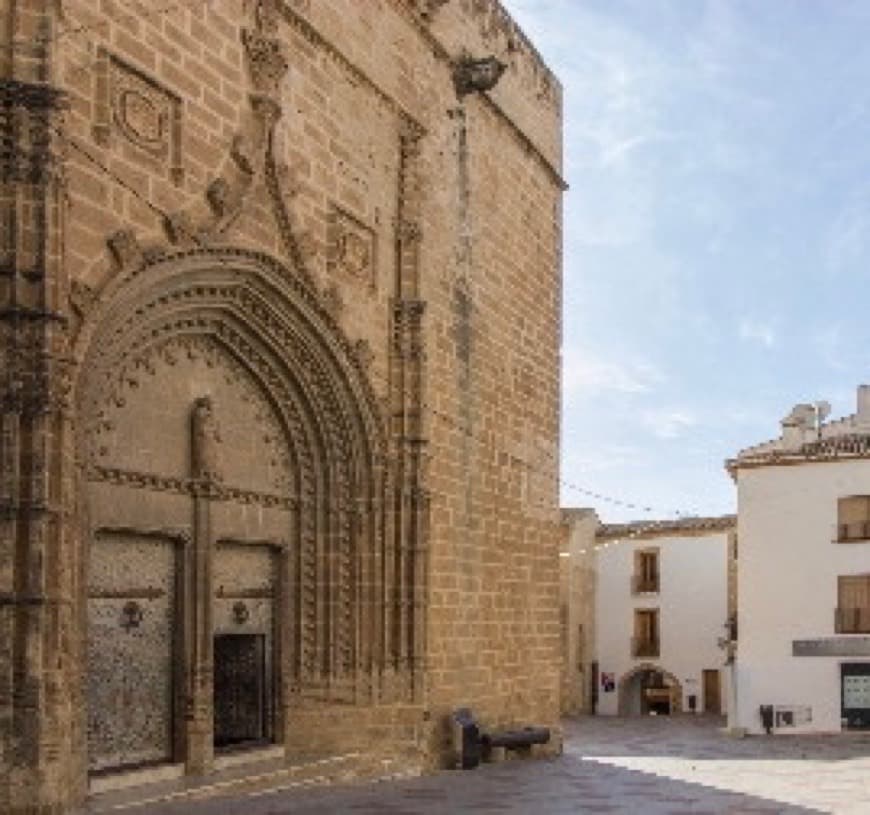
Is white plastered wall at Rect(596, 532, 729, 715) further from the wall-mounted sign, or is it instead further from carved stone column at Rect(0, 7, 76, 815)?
carved stone column at Rect(0, 7, 76, 815)

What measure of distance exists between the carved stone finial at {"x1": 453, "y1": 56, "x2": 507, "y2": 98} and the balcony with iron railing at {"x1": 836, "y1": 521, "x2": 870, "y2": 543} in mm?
16303

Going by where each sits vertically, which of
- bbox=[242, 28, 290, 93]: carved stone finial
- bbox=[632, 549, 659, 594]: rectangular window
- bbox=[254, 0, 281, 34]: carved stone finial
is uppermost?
bbox=[254, 0, 281, 34]: carved stone finial

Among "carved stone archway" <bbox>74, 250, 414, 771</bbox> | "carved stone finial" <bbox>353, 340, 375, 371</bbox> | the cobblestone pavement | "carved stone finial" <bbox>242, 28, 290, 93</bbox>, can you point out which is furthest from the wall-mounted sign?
"carved stone finial" <bbox>242, 28, 290, 93</bbox>

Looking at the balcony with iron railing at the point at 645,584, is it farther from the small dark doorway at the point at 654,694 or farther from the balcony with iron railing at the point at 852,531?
the balcony with iron railing at the point at 852,531

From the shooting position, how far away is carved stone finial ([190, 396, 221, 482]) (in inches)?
328

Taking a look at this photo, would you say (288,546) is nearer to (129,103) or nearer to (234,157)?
(234,157)

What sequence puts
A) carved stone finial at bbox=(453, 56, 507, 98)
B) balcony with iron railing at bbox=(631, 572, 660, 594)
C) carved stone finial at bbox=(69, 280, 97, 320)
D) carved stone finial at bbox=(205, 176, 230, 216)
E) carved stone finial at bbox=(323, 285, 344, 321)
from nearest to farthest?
carved stone finial at bbox=(69, 280, 97, 320) < carved stone finial at bbox=(205, 176, 230, 216) < carved stone finial at bbox=(323, 285, 344, 321) < carved stone finial at bbox=(453, 56, 507, 98) < balcony with iron railing at bbox=(631, 572, 660, 594)

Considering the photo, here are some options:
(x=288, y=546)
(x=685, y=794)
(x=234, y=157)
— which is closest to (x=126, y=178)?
(x=234, y=157)

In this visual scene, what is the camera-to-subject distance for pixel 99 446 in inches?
295

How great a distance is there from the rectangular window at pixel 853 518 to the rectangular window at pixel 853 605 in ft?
2.42

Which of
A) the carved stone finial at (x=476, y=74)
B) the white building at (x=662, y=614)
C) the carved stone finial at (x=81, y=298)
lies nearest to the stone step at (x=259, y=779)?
the carved stone finial at (x=81, y=298)

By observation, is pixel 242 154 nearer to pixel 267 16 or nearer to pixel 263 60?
pixel 263 60

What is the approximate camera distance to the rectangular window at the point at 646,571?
1415 inches

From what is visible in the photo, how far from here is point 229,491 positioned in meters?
8.72
